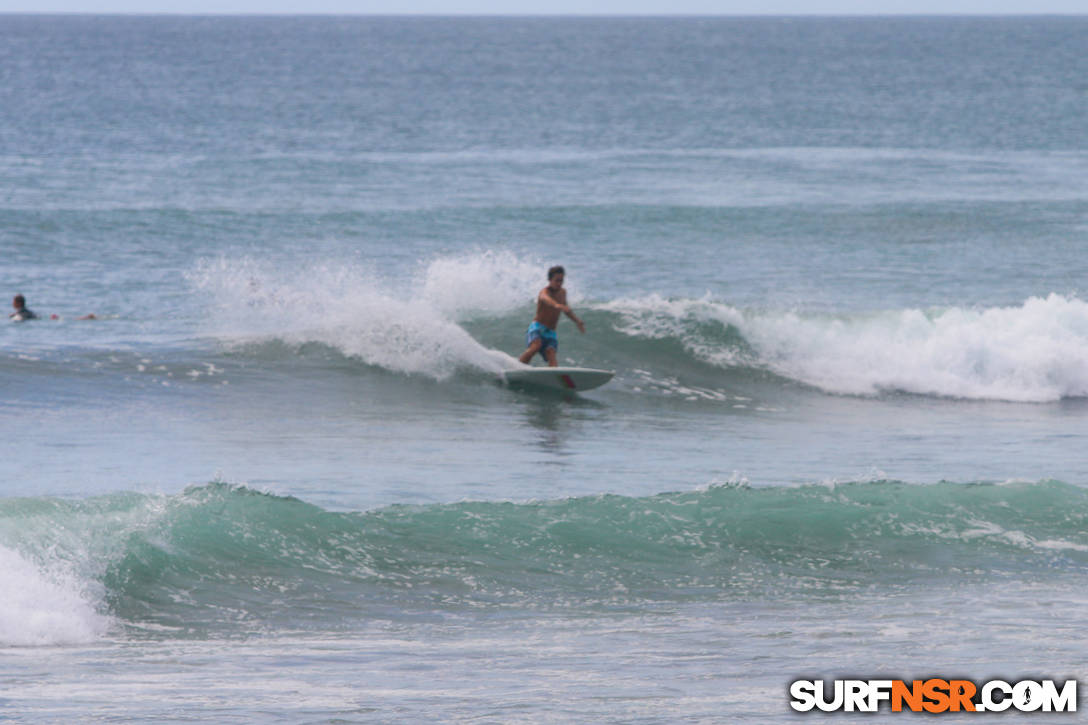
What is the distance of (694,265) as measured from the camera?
1106 inches

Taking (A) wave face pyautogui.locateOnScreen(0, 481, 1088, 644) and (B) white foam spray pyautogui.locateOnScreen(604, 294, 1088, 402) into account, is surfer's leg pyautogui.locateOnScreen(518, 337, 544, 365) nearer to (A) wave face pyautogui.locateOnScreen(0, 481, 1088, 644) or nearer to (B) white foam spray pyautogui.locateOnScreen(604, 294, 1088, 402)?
(B) white foam spray pyautogui.locateOnScreen(604, 294, 1088, 402)

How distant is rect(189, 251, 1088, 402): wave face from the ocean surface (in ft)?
0.22

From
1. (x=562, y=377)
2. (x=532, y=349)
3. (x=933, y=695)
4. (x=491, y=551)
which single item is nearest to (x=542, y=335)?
(x=532, y=349)

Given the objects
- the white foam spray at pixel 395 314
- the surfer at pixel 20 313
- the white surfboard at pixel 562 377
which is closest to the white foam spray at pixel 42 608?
the white surfboard at pixel 562 377

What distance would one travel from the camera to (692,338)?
65.1 feet

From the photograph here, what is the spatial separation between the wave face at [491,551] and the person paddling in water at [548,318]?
5768 mm

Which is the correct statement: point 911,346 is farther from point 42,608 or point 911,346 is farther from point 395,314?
point 42,608

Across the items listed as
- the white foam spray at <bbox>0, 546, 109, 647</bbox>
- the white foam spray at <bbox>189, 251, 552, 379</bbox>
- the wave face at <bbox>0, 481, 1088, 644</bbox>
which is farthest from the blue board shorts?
the white foam spray at <bbox>0, 546, 109, 647</bbox>

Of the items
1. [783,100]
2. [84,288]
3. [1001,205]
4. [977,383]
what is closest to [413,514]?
[977,383]

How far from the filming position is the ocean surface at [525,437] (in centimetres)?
787

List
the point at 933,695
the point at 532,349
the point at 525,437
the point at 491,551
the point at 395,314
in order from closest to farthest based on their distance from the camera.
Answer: the point at 933,695
the point at 491,551
the point at 525,437
the point at 532,349
the point at 395,314

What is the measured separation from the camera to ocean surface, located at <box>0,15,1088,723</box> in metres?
7.87

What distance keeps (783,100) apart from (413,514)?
6808cm

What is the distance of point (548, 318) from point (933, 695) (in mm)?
10307
